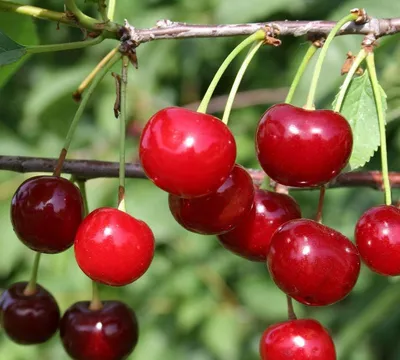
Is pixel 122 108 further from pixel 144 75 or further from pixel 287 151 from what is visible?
pixel 144 75

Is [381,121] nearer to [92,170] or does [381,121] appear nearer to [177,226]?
[92,170]

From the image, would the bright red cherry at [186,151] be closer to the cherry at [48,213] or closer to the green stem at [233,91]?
the green stem at [233,91]

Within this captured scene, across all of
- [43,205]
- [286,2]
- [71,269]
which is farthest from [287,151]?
[71,269]

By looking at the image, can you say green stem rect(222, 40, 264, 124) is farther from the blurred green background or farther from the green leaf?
the blurred green background

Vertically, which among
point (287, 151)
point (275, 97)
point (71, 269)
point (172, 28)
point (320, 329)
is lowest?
point (71, 269)

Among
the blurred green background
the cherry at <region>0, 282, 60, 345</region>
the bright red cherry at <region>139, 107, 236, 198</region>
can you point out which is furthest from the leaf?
the blurred green background

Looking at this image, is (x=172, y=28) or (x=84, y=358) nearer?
(x=172, y=28)
